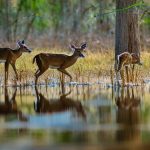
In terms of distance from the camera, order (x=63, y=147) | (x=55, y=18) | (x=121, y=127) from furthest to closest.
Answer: (x=55, y=18), (x=121, y=127), (x=63, y=147)

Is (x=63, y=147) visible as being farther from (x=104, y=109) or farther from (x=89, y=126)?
(x=104, y=109)

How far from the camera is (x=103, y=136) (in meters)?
9.84

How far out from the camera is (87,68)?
843 inches

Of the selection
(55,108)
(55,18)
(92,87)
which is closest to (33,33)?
(55,18)

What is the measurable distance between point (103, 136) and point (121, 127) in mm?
933

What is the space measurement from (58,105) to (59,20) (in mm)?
29654

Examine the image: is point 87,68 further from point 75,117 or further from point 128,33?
point 75,117

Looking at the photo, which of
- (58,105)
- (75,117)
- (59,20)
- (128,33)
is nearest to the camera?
(75,117)

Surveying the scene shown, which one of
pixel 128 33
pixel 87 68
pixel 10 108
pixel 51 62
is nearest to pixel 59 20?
pixel 87 68

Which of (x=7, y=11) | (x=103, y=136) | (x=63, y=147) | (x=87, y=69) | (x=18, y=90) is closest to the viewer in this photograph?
(x=63, y=147)

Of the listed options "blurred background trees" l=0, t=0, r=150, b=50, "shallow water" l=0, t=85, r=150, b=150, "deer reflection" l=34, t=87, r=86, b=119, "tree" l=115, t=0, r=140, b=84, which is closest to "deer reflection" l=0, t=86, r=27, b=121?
"shallow water" l=0, t=85, r=150, b=150

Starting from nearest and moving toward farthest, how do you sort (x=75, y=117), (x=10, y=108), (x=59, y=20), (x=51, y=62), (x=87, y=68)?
1. (x=75, y=117)
2. (x=10, y=108)
3. (x=51, y=62)
4. (x=87, y=68)
5. (x=59, y=20)

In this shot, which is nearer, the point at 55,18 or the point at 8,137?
the point at 8,137

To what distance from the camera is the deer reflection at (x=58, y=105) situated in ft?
42.6
